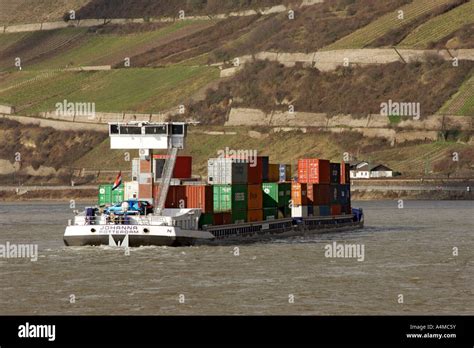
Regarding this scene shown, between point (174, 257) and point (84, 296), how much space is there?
62.4 feet

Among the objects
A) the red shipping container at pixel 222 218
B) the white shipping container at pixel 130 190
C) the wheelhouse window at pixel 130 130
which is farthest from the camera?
the red shipping container at pixel 222 218

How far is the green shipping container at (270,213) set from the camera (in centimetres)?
9750

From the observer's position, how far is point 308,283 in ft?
204

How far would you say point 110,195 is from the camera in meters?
92.2

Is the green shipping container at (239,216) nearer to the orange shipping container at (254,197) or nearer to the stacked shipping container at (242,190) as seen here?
the stacked shipping container at (242,190)

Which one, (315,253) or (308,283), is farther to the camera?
(315,253)

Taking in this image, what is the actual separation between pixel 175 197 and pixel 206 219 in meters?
2.48

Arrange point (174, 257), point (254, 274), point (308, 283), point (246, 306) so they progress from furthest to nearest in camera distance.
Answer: point (174, 257), point (254, 274), point (308, 283), point (246, 306)

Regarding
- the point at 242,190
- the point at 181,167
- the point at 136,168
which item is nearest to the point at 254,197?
the point at 242,190

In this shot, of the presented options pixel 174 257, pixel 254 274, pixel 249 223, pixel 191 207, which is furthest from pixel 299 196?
pixel 254 274

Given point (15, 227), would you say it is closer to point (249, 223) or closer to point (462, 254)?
point (249, 223)
